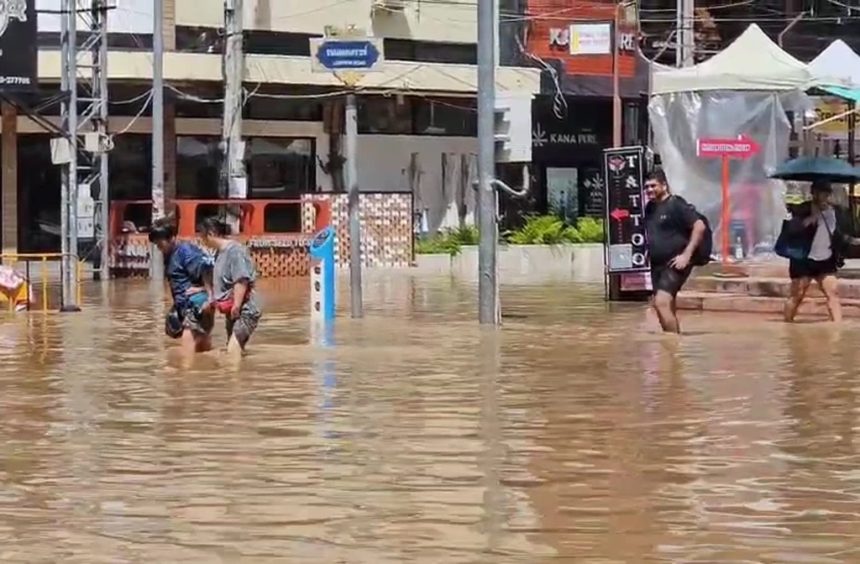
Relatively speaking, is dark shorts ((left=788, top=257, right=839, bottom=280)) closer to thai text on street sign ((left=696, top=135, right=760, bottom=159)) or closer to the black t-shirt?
the black t-shirt

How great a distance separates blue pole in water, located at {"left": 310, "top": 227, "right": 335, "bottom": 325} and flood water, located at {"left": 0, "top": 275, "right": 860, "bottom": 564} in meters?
2.33

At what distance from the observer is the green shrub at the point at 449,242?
37.2 meters

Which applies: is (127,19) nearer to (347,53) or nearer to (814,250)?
(347,53)

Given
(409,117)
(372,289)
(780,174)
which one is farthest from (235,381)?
(409,117)

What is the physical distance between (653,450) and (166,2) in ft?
96.5

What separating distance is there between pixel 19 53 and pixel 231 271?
45.9 feet

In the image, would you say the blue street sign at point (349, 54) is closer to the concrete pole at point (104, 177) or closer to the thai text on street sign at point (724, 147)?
the thai text on street sign at point (724, 147)

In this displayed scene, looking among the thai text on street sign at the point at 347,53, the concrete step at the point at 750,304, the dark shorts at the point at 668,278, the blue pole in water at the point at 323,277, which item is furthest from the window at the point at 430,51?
the dark shorts at the point at 668,278

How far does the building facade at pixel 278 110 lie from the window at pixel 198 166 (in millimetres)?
32

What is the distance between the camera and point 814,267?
732 inches

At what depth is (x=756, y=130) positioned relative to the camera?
29688 mm

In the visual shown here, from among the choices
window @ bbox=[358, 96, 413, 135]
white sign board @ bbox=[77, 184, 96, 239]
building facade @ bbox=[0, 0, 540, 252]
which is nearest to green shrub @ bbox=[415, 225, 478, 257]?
building facade @ bbox=[0, 0, 540, 252]

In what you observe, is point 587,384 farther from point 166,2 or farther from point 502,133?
point 166,2

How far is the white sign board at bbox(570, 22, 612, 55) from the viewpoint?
131 ft
